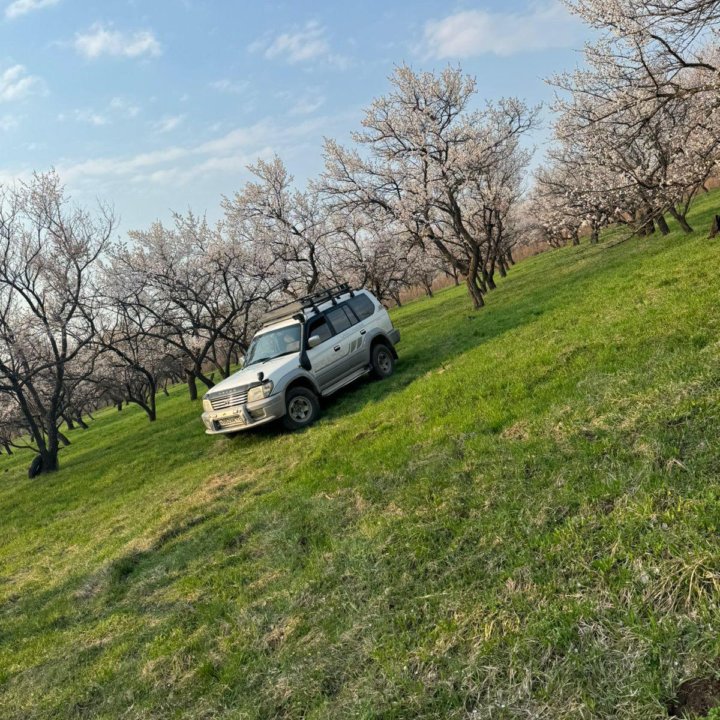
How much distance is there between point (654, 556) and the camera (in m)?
3.10

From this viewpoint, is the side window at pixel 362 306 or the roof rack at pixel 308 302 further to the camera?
the side window at pixel 362 306

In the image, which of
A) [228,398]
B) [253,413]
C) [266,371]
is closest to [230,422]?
[228,398]

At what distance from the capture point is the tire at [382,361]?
12.3 m

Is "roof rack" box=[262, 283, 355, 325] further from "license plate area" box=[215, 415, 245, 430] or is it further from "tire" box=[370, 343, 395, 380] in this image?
"license plate area" box=[215, 415, 245, 430]

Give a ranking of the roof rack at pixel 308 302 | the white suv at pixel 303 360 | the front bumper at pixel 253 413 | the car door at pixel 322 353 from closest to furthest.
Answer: the front bumper at pixel 253 413 < the white suv at pixel 303 360 < the car door at pixel 322 353 < the roof rack at pixel 308 302

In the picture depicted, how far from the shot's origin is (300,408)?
35.2 ft

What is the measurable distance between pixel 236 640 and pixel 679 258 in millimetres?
13583

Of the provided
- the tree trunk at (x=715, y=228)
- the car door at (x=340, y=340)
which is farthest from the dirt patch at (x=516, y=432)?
the tree trunk at (x=715, y=228)

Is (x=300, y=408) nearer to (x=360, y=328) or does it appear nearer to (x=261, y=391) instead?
(x=261, y=391)

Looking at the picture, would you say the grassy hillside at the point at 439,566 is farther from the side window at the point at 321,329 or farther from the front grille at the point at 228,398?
the side window at the point at 321,329

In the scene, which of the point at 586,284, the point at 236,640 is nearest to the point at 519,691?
the point at 236,640

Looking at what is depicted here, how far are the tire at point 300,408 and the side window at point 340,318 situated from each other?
1.82 m

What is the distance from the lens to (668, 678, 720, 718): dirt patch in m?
2.22

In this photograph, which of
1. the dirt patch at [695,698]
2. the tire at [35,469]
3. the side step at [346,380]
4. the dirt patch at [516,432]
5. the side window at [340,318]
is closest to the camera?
the dirt patch at [695,698]
